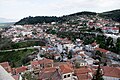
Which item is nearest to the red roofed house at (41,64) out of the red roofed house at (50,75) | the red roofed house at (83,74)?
the red roofed house at (50,75)

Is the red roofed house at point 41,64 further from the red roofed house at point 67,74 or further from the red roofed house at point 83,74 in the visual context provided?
the red roofed house at point 83,74

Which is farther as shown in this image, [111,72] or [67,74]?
[111,72]

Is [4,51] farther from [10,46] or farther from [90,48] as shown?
[90,48]

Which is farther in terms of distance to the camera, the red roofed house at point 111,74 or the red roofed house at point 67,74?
the red roofed house at point 67,74

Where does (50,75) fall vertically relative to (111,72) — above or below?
below

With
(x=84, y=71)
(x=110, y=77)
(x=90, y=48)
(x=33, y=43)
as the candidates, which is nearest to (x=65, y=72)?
(x=84, y=71)

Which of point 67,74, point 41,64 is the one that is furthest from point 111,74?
point 41,64

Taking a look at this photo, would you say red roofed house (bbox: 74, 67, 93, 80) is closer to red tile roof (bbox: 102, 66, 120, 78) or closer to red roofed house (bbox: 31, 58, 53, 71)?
red tile roof (bbox: 102, 66, 120, 78)

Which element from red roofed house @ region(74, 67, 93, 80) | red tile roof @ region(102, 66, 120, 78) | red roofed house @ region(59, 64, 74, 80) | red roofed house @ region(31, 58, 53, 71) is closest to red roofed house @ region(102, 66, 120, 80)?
red tile roof @ region(102, 66, 120, 78)

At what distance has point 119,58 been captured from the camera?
3759cm

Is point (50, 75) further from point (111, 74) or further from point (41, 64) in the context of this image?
point (41, 64)

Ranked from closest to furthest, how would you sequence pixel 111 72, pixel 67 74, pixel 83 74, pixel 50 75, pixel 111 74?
pixel 83 74 < pixel 111 74 < pixel 67 74 < pixel 111 72 < pixel 50 75

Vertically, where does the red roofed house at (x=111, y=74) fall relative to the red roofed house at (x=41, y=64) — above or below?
above

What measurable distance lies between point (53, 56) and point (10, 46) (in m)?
20.0
